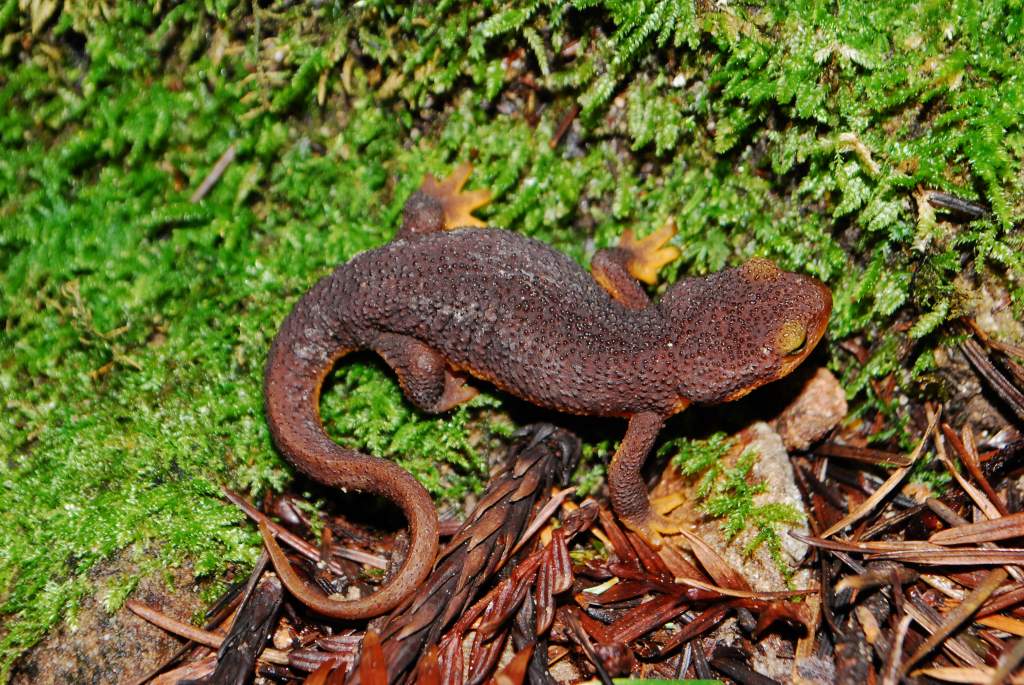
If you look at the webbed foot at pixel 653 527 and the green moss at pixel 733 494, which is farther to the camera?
the webbed foot at pixel 653 527

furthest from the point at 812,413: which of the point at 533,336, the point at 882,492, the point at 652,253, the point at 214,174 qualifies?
the point at 214,174

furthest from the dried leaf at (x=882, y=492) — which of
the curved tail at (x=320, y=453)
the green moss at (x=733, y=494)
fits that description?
the curved tail at (x=320, y=453)

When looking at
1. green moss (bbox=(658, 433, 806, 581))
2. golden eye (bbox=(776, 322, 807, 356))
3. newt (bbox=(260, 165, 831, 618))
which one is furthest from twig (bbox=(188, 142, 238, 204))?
golden eye (bbox=(776, 322, 807, 356))

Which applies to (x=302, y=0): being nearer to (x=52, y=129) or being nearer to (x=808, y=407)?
(x=52, y=129)

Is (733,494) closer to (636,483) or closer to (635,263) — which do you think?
(636,483)

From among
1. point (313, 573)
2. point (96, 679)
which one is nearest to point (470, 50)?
point (313, 573)

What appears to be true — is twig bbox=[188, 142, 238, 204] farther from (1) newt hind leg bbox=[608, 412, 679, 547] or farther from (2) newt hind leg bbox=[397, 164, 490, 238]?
(1) newt hind leg bbox=[608, 412, 679, 547]

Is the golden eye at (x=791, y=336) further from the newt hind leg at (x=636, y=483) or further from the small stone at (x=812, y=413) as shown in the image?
the newt hind leg at (x=636, y=483)

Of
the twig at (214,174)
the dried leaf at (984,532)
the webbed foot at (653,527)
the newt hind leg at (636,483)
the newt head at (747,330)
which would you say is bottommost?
the webbed foot at (653,527)

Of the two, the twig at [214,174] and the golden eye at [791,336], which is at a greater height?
the twig at [214,174]
